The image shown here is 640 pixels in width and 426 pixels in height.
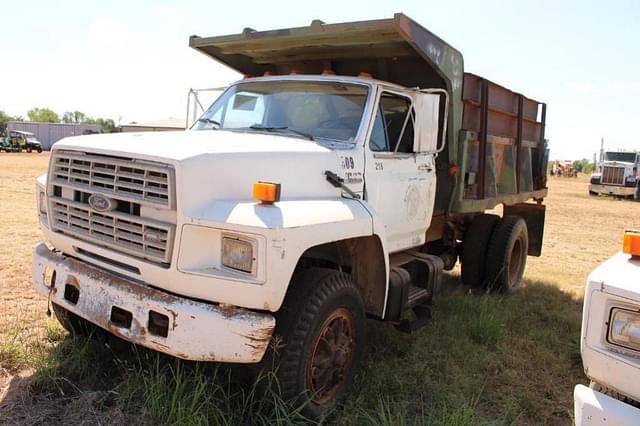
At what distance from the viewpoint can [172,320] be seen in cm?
285

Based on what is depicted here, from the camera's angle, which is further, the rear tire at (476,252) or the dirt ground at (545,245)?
the rear tire at (476,252)

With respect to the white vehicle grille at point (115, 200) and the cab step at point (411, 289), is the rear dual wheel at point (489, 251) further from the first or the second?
the white vehicle grille at point (115, 200)

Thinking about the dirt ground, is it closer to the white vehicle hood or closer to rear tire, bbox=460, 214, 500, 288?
rear tire, bbox=460, 214, 500, 288

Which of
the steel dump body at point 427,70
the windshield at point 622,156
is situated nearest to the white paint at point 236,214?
the steel dump body at point 427,70

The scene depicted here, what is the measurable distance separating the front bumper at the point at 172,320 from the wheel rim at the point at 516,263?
5.22m

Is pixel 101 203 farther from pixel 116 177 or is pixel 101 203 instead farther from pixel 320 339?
pixel 320 339

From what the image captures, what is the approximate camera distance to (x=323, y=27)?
451cm

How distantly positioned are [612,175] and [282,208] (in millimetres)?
26985

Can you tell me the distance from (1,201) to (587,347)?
1315cm

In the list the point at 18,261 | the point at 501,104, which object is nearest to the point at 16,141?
the point at 18,261

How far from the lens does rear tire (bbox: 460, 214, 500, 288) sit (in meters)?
6.65

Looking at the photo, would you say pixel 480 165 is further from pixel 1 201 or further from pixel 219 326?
pixel 1 201

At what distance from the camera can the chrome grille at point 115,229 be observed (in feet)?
9.73

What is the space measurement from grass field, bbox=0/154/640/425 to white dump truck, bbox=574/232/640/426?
0.90 meters
